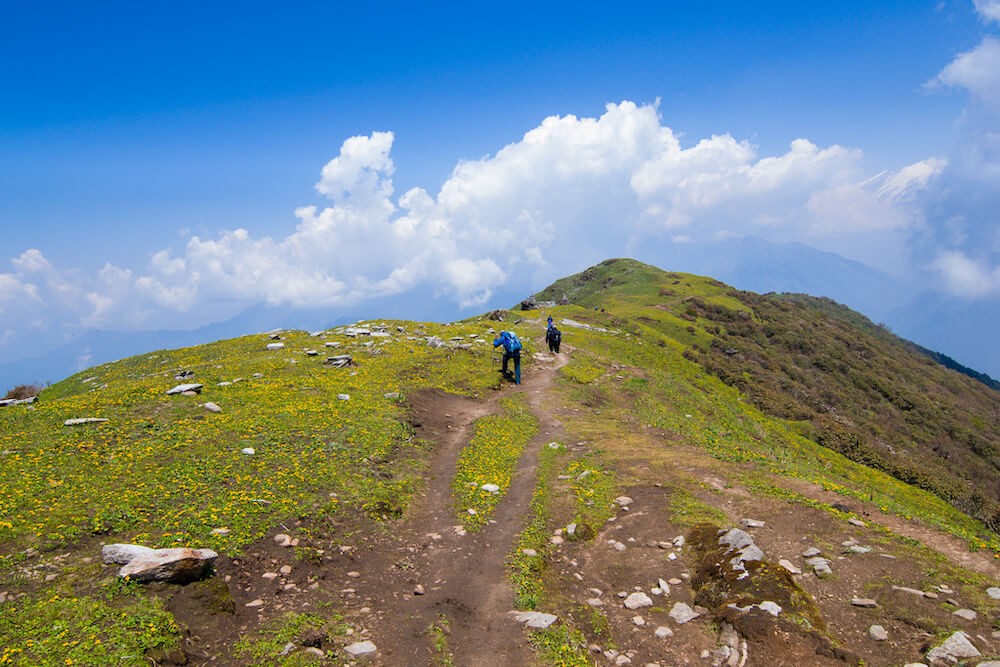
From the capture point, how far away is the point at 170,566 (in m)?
10.9

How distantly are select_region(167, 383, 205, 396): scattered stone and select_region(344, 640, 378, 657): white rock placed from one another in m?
20.0

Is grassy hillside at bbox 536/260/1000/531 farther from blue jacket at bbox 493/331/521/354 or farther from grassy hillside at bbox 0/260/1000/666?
blue jacket at bbox 493/331/521/354

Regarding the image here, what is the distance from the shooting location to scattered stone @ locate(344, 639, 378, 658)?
32.1 feet

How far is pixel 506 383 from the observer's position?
1403 inches

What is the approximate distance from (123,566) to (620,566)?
12.3m

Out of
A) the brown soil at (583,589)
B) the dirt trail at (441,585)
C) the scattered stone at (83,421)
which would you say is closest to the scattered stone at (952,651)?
the brown soil at (583,589)

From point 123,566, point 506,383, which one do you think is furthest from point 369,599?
point 506,383

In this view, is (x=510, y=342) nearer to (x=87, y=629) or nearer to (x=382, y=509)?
(x=382, y=509)

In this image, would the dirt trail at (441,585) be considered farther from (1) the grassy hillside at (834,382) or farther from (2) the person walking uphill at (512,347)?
(1) the grassy hillside at (834,382)

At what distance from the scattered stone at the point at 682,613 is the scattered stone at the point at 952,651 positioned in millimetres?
4187

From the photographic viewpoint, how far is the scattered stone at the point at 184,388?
80.8 feet

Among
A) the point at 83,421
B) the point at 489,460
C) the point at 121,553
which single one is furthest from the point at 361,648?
the point at 83,421

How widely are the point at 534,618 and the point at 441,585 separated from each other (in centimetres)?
272

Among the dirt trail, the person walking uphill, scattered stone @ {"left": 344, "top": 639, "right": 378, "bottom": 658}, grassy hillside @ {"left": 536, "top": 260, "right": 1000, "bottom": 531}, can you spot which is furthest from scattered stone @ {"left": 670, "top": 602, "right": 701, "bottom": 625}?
grassy hillside @ {"left": 536, "top": 260, "right": 1000, "bottom": 531}
